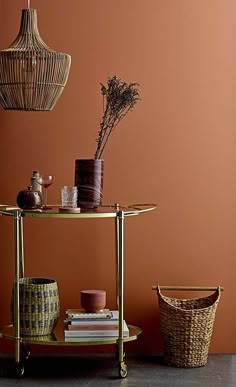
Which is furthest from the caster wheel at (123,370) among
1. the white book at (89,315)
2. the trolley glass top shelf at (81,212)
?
the trolley glass top shelf at (81,212)

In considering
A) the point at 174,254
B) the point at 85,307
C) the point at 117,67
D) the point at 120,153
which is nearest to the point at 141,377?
the point at 85,307

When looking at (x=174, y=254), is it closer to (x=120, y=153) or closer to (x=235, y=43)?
(x=120, y=153)

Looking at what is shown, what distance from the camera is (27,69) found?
3.79 m

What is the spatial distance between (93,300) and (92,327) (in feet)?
0.46

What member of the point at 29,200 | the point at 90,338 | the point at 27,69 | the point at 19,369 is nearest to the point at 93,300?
the point at 90,338

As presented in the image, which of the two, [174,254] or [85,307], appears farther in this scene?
[174,254]

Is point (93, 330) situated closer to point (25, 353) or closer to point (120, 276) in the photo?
point (120, 276)

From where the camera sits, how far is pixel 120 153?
4.38 m

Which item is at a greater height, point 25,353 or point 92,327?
point 92,327

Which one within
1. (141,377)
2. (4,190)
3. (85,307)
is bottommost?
(141,377)

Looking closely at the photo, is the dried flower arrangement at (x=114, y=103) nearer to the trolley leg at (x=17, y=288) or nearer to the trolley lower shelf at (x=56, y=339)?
the trolley leg at (x=17, y=288)

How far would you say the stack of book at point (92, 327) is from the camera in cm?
396

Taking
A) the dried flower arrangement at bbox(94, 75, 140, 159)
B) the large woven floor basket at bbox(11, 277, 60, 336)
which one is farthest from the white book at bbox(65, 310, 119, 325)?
the dried flower arrangement at bbox(94, 75, 140, 159)

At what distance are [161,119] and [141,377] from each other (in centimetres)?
130
